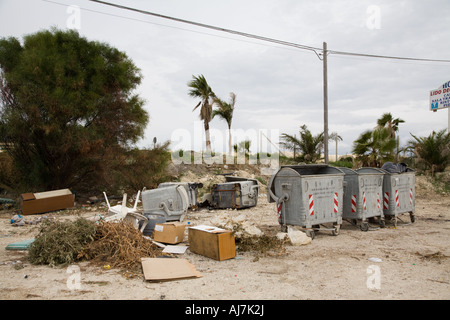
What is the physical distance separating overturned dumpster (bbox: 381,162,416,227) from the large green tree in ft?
40.0

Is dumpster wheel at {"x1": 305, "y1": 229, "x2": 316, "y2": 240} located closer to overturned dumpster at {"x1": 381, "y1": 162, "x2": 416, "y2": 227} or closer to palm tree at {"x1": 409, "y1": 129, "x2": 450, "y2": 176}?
overturned dumpster at {"x1": 381, "y1": 162, "x2": 416, "y2": 227}

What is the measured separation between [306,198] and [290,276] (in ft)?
9.42

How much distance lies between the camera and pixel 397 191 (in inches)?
394

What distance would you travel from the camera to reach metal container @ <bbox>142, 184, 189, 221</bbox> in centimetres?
973

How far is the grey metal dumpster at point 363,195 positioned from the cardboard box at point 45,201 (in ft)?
35.3

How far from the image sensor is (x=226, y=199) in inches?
527

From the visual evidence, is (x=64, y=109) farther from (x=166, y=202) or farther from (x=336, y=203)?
(x=336, y=203)

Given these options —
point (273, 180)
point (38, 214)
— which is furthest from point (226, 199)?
point (38, 214)

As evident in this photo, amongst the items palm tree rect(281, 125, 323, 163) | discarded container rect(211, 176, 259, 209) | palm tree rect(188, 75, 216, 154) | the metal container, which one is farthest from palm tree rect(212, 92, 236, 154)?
the metal container

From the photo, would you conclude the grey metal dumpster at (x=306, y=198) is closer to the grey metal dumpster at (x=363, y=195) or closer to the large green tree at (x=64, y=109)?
the grey metal dumpster at (x=363, y=195)

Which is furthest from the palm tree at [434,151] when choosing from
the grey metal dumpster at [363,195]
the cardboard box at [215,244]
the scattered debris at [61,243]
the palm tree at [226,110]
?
the scattered debris at [61,243]
